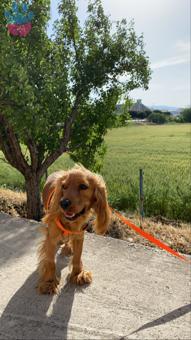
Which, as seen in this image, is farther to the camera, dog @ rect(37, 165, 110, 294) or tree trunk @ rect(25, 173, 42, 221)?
tree trunk @ rect(25, 173, 42, 221)

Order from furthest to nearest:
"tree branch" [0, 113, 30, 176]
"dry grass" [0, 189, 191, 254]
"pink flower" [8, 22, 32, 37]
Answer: "tree branch" [0, 113, 30, 176], "dry grass" [0, 189, 191, 254], "pink flower" [8, 22, 32, 37]

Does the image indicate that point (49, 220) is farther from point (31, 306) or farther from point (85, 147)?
point (85, 147)

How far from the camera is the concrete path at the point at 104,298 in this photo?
313 cm

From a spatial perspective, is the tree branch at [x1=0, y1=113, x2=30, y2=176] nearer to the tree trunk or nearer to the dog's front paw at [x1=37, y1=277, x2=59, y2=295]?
the tree trunk

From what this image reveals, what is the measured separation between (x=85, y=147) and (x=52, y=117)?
3.53 ft

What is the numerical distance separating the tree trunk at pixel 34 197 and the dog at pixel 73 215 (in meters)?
2.69

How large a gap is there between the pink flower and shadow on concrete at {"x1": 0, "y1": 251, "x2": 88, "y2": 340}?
11.1ft

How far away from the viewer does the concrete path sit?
3.13 m

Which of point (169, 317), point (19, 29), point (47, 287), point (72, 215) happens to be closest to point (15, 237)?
point (47, 287)

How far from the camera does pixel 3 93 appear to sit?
5109 mm

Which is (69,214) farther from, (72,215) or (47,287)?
(47,287)

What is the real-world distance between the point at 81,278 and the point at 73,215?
0.86 meters

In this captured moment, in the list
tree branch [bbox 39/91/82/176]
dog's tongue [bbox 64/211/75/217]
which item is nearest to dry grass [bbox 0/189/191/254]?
tree branch [bbox 39/91/82/176]

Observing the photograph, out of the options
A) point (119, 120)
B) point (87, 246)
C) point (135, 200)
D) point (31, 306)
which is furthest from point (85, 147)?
point (31, 306)
